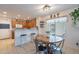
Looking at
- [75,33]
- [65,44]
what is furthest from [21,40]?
[75,33]

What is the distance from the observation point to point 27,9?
1914mm

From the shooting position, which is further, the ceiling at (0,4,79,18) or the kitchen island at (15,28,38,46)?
the kitchen island at (15,28,38,46)

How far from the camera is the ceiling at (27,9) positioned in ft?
6.08

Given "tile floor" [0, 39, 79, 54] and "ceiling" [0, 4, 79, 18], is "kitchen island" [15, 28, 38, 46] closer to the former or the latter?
"tile floor" [0, 39, 79, 54]

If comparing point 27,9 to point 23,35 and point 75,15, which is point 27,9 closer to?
point 23,35

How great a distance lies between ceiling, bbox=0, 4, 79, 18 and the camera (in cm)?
185

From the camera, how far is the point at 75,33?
1906mm

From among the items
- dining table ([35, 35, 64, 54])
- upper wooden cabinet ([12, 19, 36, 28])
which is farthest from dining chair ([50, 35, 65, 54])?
upper wooden cabinet ([12, 19, 36, 28])

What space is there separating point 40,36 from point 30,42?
0.24 m

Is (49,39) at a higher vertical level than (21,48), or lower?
higher

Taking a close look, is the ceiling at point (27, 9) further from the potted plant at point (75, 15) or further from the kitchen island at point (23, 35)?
the kitchen island at point (23, 35)

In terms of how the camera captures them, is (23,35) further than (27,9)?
Yes

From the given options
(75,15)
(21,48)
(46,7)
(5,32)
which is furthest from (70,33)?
(5,32)

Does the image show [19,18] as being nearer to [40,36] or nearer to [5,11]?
[5,11]
